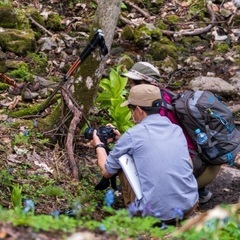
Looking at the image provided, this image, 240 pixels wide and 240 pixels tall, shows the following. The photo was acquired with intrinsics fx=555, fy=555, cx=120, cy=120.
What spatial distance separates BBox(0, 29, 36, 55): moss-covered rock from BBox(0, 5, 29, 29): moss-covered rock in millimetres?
391

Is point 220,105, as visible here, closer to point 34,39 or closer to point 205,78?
point 205,78

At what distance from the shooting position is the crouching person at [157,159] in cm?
464

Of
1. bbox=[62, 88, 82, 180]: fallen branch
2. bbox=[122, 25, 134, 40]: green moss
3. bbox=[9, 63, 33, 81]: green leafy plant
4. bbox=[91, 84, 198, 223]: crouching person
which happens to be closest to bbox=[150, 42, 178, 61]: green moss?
bbox=[122, 25, 134, 40]: green moss

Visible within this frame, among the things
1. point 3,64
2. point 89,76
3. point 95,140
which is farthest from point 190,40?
point 95,140

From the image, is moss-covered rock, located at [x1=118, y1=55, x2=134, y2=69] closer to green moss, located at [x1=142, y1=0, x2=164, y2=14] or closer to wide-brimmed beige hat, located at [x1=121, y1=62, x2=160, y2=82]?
green moss, located at [x1=142, y1=0, x2=164, y2=14]

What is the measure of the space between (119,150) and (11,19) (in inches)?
263

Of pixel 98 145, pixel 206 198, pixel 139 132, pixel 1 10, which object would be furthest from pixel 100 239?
pixel 1 10

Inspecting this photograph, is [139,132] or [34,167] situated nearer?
[139,132]

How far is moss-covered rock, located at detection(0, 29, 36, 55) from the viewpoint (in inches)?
396

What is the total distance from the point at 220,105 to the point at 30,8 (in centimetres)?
709

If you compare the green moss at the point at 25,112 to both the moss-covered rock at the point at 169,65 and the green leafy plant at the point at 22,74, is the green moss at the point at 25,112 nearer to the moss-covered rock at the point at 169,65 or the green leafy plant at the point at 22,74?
the green leafy plant at the point at 22,74

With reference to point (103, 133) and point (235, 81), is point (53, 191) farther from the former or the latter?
point (235, 81)

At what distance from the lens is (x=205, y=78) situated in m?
10.1

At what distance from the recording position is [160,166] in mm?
4629
